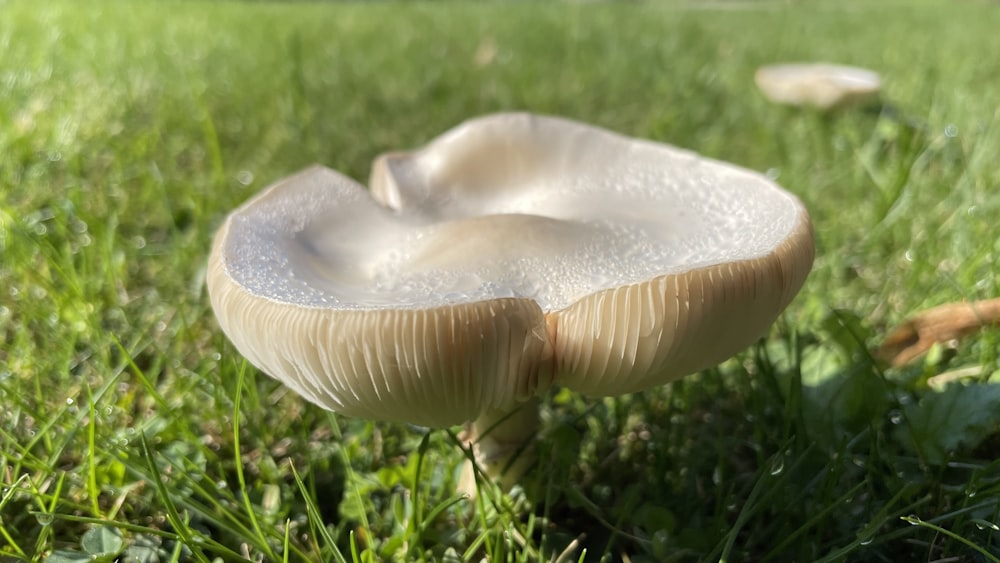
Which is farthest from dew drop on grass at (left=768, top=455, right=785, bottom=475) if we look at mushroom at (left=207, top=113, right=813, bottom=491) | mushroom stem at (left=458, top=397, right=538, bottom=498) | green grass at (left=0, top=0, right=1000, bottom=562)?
mushroom stem at (left=458, top=397, right=538, bottom=498)

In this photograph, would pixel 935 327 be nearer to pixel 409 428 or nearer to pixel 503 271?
pixel 503 271

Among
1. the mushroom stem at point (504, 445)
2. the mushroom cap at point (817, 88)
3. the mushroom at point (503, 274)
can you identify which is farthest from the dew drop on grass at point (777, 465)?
the mushroom cap at point (817, 88)

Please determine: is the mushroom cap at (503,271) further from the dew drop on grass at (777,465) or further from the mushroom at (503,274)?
the dew drop on grass at (777,465)

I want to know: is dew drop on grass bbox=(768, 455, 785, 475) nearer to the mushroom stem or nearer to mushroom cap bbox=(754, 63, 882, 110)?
the mushroom stem

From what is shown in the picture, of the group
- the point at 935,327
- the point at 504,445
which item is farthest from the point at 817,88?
the point at 504,445

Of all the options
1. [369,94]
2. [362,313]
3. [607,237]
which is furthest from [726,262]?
[369,94]

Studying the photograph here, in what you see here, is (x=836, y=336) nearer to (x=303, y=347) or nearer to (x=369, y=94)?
(x=303, y=347)
